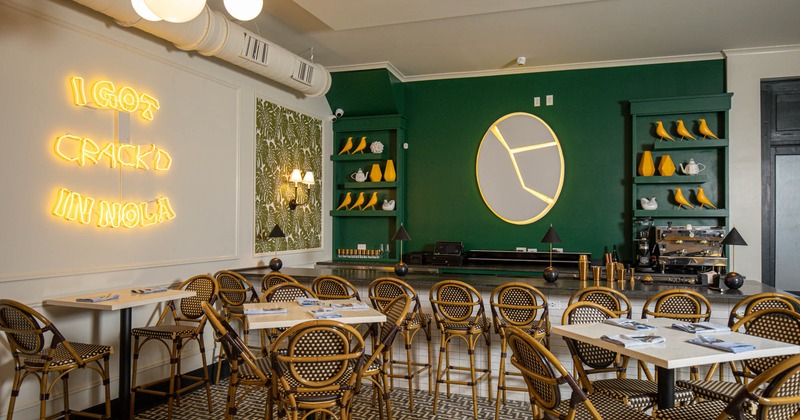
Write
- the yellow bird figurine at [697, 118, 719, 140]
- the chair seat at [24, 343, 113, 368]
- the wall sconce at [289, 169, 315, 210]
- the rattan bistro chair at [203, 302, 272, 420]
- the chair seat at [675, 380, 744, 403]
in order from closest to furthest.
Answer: the chair seat at [675, 380, 744, 403] → the rattan bistro chair at [203, 302, 272, 420] → the chair seat at [24, 343, 113, 368] → the yellow bird figurine at [697, 118, 719, 140] → the wall sconce at [289, 169, 315, 210]

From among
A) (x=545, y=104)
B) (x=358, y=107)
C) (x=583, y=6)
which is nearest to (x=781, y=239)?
(x=545, y=104)

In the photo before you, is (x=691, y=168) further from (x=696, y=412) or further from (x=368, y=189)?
(x=696, y=412)

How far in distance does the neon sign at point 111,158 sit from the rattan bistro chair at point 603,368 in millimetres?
3504

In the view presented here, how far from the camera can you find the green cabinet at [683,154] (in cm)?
651

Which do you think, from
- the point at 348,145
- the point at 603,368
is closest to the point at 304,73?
the point at 348,145

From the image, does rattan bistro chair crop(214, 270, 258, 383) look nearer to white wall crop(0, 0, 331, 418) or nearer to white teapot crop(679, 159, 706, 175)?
white wall crop(0, 0, 331, 418)

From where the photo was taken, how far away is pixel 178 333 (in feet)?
14.5

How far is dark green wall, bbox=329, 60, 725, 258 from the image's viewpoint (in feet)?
23.1

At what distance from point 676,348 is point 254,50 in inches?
175

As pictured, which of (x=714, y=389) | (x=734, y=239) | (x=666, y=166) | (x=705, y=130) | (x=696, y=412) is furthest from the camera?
(x=666, y=166)

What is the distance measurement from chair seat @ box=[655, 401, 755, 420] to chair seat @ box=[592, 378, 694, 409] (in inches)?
10.0

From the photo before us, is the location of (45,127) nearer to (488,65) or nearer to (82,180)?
(82,180)

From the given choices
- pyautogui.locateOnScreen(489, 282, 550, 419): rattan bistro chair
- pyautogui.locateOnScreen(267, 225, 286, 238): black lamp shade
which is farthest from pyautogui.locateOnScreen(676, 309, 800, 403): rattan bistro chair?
pyautogui.locateOnScreen(267, 225, 286, 238): black lamp shade

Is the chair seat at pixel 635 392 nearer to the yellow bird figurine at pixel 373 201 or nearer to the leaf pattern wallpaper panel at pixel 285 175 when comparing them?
the leaf pattern wallpaper panel at pixel 285 175
